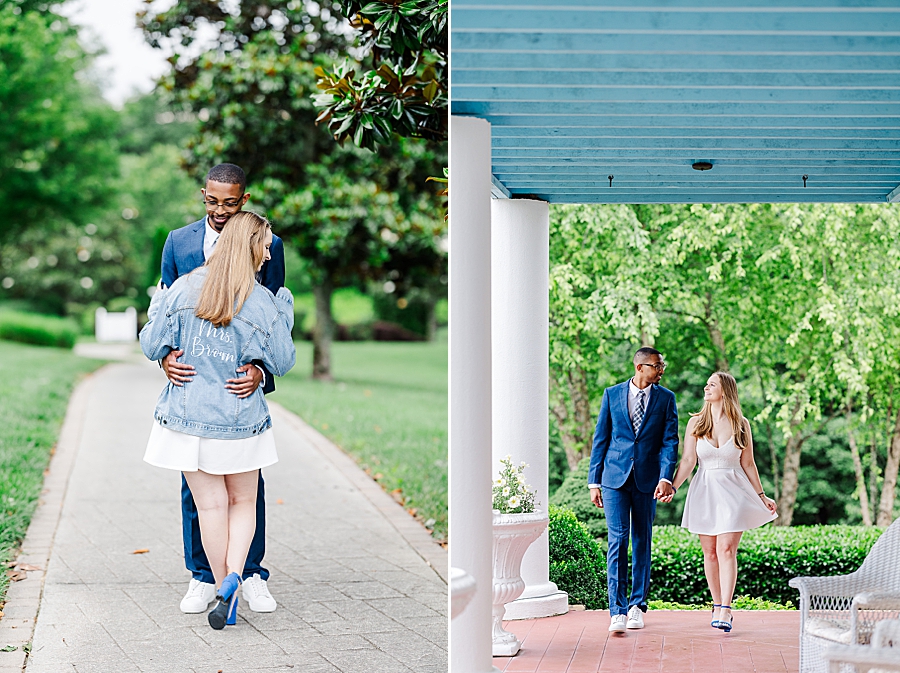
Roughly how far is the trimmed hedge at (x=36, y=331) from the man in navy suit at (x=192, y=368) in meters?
23.0

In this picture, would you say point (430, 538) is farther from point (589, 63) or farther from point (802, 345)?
point (802, 345)

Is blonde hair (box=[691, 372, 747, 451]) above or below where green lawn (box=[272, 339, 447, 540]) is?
above

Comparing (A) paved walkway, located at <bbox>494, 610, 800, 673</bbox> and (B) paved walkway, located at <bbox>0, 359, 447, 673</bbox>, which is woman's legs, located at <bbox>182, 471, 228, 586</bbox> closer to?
(B) paved walkway, located at <bbox>0, 359, 447, 673</bbox>

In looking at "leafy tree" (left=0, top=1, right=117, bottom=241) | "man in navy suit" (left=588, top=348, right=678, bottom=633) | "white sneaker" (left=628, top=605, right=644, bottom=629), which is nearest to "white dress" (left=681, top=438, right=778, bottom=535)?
"man in navy suit" (left=588, top=348, right=678, bottom=633)

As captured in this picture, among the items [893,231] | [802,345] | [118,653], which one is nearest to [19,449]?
[118,653]

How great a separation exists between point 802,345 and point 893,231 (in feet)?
5.38

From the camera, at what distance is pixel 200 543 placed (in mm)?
5301

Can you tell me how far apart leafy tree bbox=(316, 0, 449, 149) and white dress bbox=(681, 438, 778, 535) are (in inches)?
107

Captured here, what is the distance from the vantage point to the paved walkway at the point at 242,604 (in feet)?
15.2

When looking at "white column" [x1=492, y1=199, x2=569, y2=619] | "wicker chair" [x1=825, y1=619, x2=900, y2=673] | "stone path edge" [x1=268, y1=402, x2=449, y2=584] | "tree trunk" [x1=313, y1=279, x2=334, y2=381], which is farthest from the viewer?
"tree trunk" [x1=313, y1=279, x2=334, y2=381]

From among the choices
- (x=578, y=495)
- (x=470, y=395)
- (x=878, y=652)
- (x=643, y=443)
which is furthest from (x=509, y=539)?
(x=578, y=495)

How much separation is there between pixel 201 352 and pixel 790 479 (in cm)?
927

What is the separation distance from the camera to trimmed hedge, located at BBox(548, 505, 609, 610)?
742cm

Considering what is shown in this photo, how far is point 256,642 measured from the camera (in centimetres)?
482
